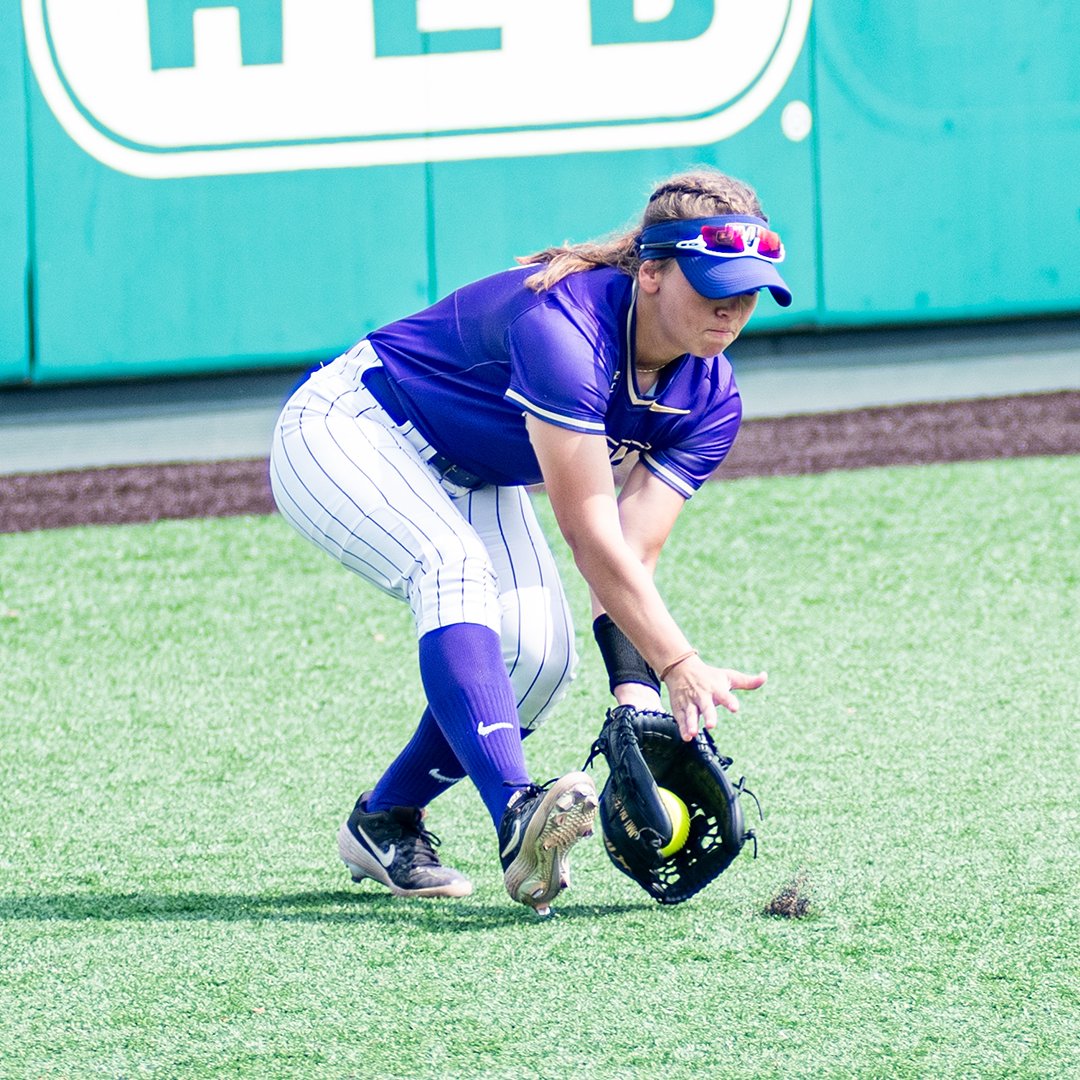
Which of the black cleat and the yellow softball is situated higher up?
the yellow softball

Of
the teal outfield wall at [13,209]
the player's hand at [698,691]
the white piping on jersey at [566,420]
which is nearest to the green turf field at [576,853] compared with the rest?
the player's hand at [698,691]

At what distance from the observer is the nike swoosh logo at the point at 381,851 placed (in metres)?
3.04

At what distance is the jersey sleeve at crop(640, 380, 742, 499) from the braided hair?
1.11 ft

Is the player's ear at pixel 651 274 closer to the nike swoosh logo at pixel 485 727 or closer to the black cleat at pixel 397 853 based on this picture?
the nike swoosh logo at pixel 485 727

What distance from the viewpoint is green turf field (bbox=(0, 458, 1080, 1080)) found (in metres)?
2.36

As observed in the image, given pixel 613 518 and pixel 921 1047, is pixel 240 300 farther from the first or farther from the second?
pixel 921 1047

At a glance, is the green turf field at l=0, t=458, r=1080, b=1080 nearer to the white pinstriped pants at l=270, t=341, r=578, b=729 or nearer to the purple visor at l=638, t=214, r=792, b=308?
the white pinstriped pants at l=270, t=341, r=578, b=729

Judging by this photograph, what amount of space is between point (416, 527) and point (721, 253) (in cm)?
69

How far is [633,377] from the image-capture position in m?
2.79

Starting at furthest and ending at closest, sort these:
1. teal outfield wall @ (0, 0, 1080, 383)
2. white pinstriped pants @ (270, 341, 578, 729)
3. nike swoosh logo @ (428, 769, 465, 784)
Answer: teal outfield wall @ (0, 0, 1080, 383)
nike swoosh logo @ (428, 769, 465, 784)
white pinstriped pants @ (270, 341, 578, 729)

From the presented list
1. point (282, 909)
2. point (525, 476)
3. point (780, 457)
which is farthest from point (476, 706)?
point (780, 457)

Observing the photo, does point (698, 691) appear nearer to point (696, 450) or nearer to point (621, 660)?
point (621, 660)

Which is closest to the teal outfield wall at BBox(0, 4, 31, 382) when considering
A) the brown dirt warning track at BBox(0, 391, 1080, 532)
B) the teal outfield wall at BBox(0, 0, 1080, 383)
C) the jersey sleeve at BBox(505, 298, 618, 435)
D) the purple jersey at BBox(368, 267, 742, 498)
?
the teal outfield wall at BBox(0, 0, 1080, 383)

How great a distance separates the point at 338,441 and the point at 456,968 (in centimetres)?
94
